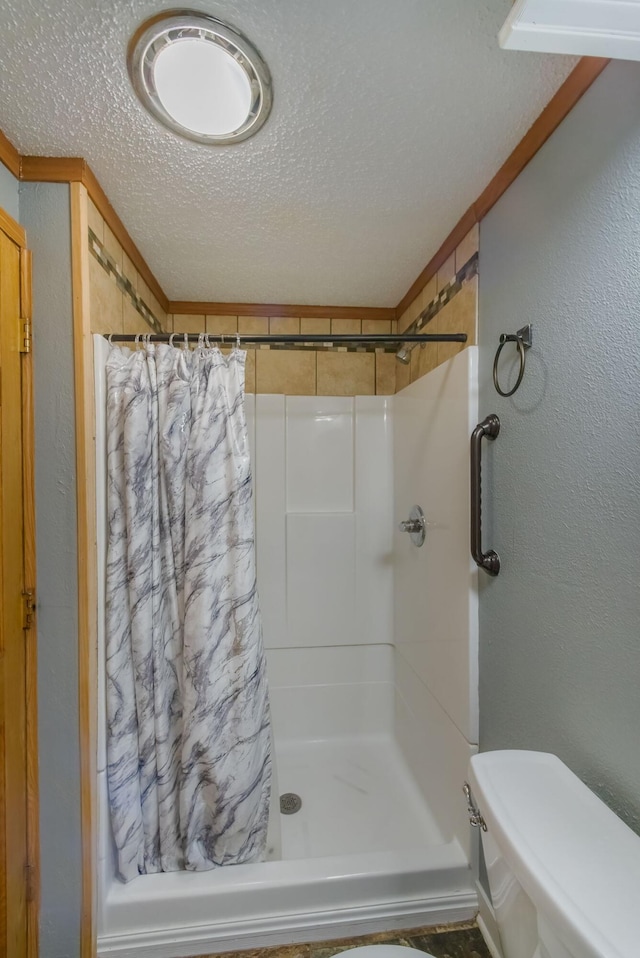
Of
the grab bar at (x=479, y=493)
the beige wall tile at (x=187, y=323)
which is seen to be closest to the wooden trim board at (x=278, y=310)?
the beige wall tile at (x=187, y=323)

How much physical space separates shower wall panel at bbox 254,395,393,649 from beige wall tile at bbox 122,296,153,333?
0.58m

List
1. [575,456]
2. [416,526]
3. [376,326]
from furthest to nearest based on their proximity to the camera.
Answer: [376,326] < [416,526] < [575,456]

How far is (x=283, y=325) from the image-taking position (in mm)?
2006

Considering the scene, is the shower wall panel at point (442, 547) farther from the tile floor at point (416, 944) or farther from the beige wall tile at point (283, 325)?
the beige wall tile at point (283, 325)

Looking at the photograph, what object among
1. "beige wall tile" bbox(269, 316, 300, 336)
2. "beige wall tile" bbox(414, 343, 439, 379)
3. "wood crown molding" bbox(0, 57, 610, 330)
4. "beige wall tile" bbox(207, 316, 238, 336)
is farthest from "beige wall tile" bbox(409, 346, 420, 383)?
"beige wall tile" bbox(207, 316, 238, 336)

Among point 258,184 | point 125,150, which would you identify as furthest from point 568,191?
point 125,150

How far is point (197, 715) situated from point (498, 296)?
149cm

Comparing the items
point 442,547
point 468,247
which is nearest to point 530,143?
point 468,247

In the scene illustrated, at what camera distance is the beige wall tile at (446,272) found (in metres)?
1.37

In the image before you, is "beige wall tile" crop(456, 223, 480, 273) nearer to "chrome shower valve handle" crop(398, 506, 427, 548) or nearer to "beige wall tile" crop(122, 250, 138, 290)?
"chrome shower valve handle" crop(398, 506, 427, 548)

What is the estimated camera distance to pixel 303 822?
5.10 ft

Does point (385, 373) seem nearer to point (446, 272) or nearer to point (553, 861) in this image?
point (446, 272)

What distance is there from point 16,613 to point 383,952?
1290 millimetres

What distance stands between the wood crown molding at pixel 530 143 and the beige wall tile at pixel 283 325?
0.77 m
